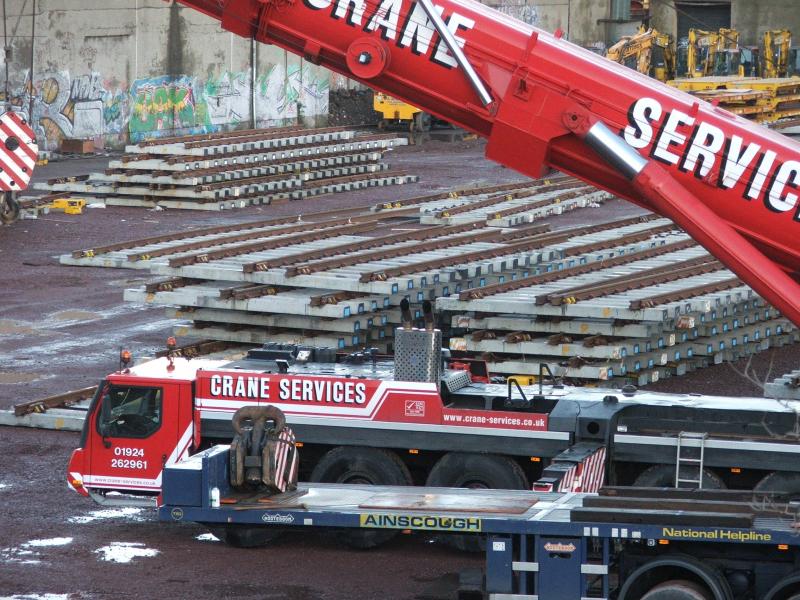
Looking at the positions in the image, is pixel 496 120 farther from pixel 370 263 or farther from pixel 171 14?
pixel 171 14

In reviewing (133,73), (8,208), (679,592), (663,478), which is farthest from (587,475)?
(133,73)

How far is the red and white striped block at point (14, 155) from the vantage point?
31312mm

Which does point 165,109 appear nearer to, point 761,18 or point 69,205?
point 69,205

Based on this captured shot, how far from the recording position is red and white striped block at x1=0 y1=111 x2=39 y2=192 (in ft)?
103

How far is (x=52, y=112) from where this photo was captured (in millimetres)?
42875

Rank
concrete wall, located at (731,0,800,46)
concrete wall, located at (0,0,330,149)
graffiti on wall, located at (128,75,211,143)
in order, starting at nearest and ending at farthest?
1. concrete wall, located at (0,0,330,149)
2. graffiti on wall, located at (128,75,211,143)
3. concrete wall, located at (731,0,800,46)

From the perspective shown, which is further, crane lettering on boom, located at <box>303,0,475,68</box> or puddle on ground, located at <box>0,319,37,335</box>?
puddle on ground, located at <box>0,319,37,335</box>

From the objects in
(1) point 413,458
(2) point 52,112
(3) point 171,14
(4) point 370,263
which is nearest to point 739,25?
(3) point 171,14

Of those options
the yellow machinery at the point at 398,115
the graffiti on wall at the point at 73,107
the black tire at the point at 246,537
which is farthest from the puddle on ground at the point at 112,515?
the yellow machinery at the point at 398,115

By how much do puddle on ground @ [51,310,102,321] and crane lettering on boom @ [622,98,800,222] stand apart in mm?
13976

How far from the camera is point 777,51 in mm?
57062

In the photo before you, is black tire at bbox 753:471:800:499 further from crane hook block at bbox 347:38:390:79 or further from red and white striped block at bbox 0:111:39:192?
red and white striped block at bbox 0:111:39:192

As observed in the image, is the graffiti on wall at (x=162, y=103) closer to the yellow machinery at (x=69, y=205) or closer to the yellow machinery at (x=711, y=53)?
the yellow machinery at (x=69, y=205)

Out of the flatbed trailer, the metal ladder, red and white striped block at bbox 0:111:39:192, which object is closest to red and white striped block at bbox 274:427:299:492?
the flatbed trailer
